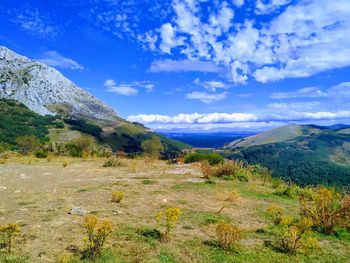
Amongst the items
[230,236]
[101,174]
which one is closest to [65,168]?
[101,174]

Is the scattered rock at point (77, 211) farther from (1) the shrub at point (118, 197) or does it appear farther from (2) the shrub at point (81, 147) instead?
(2) the shrub at point (81, 147)

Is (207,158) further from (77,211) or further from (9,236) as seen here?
(9,236)

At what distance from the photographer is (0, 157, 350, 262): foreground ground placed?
415 inches

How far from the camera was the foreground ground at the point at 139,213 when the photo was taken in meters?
10.5

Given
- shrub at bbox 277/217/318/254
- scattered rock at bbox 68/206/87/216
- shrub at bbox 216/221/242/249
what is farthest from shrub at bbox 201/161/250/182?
shrub at bbox 216/221/242/249

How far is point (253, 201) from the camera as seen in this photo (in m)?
18.3

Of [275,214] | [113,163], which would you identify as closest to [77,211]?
[275,214]

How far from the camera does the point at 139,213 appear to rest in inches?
576

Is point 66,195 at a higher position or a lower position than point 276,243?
higher

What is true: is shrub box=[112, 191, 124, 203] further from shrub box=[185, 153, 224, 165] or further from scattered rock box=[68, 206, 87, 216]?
shrub box=[185, 153, 224, 165]

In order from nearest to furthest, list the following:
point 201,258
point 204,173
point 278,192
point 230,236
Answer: point 201,258, point 230,236, point 278,192, point 204,173

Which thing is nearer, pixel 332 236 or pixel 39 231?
pixel 39 231

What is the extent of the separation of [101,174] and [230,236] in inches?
585

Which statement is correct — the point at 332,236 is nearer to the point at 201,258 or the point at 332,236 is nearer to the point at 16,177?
the point at 201,258
